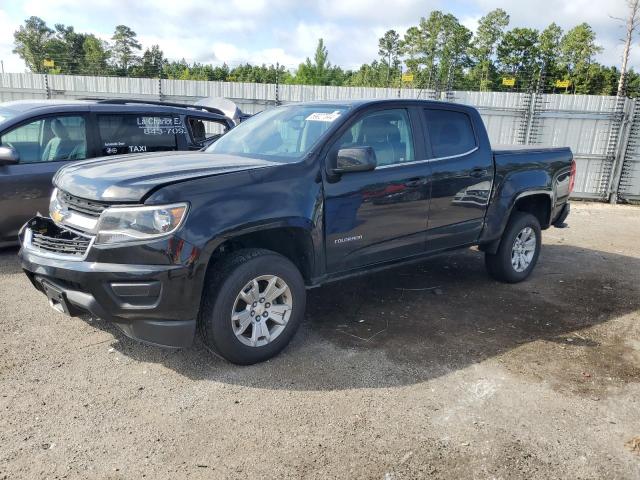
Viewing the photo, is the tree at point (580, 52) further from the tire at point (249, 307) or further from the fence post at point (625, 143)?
the tire at point (249, 307)

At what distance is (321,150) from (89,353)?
2.28m

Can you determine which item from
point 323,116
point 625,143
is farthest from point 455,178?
point 625,143

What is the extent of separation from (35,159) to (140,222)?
3.48 m

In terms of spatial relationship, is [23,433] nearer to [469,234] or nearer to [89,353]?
[89,353]

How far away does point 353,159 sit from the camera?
3711mm

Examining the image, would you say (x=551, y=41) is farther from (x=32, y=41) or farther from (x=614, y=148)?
(x=32, y=41)

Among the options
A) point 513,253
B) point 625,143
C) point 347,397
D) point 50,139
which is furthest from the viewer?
point 625,143

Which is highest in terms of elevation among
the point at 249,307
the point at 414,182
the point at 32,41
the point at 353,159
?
the point at 32,41

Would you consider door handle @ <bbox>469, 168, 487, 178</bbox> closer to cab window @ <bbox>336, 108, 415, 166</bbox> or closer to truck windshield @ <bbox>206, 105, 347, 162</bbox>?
cab window @ <bbox>336, 108, 415, 166</bbox>

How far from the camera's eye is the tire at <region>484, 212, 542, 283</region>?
5495mm

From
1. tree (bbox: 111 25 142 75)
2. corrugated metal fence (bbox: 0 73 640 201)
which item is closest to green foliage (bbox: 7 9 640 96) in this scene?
tree (bbox: 111 25 142 75)

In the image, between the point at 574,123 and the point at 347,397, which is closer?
the point at 347,397

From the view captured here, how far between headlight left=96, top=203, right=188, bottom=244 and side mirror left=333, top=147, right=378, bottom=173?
1.21 meters

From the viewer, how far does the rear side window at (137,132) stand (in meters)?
6.16
